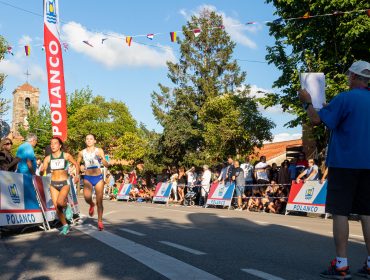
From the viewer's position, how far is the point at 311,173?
15953 millimetres

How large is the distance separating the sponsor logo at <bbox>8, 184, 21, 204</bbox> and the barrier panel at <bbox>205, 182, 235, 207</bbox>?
444 inches

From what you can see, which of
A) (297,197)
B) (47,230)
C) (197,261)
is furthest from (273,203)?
(197,261)

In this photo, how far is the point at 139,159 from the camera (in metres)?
59.9

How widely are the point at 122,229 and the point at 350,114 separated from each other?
5.86 meters

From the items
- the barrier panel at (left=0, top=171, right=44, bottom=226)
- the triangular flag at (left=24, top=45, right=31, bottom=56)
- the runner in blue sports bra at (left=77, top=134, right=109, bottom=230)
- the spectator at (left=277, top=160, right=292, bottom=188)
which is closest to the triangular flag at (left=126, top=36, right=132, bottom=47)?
the triangular flag at (left=24, top=45, right=31, bottom=56)

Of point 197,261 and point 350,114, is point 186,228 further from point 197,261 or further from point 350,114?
point 350,114

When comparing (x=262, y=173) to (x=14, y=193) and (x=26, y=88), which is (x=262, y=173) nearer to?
(x=14, y=193)

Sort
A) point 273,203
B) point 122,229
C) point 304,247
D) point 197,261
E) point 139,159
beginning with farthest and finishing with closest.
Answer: point 139,159 → point 273,203 → point 122,229 → point 304,247 → point 197,261

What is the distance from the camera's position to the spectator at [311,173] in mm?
15875

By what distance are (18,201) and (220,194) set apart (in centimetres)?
1202

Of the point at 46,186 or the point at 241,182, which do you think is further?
the point at 241,182

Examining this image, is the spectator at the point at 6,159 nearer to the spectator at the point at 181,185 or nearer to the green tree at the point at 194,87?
the spectator at the point at 181,185

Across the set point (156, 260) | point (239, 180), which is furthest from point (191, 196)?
point (156, 260)

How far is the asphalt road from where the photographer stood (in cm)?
517
